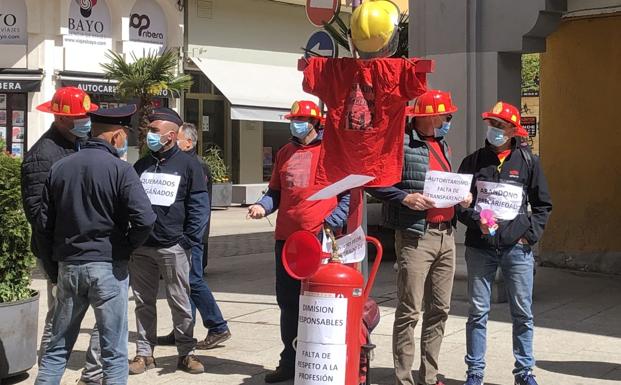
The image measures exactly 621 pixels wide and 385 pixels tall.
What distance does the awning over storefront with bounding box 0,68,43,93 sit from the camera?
72.2ft

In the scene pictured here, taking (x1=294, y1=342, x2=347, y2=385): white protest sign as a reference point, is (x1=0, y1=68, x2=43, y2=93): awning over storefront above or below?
above

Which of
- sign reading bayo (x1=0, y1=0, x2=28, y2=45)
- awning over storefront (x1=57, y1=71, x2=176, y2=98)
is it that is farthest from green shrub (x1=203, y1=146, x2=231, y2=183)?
sign reading bayo (x1=0, y1=0, x2=28, y2=45)

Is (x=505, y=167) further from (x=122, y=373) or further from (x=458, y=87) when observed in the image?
(x=458, y=87)

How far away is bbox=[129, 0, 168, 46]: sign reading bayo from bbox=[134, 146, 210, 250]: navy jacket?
1811 cm

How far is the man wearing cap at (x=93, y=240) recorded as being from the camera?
5195mm

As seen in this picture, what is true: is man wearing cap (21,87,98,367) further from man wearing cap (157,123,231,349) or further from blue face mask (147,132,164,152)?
man wearing cap (157,123,231,349)

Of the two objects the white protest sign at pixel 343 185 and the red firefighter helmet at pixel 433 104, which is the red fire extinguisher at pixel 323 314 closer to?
the white protest sign at pixel 343 185

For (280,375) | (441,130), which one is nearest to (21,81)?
(280,375)

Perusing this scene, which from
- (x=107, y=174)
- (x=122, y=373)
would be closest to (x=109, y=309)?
(x=122, y=373)

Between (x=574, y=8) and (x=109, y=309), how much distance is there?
19.8 feet

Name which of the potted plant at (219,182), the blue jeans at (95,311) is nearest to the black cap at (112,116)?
the blue jeans at (95,311)

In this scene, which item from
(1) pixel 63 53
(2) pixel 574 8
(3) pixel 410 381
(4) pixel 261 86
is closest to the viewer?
(3) pixel 410 381

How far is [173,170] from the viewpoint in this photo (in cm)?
678

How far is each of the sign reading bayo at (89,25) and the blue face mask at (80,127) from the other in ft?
56.9
